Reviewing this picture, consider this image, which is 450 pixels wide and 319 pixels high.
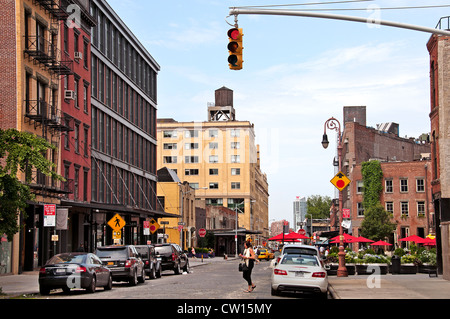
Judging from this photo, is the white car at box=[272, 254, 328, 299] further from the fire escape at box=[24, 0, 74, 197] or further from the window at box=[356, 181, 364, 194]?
the window at box=[356, 181, 364, 194]

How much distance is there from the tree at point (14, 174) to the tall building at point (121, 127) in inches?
819

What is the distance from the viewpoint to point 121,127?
62750mm

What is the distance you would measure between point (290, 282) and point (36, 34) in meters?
25.4

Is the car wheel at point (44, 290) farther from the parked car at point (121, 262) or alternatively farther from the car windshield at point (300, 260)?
the car windshield at point (300, 260)

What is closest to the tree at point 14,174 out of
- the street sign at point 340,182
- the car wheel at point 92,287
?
the car wheel at point 92,287

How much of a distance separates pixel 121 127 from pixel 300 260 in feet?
141

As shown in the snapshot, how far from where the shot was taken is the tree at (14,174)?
22.0 meters

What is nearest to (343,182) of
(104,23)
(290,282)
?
(290,282)

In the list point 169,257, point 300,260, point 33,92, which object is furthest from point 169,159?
point 300,260

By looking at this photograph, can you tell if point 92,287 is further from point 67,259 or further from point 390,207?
point 390,207

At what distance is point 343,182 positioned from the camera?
1283 inches
